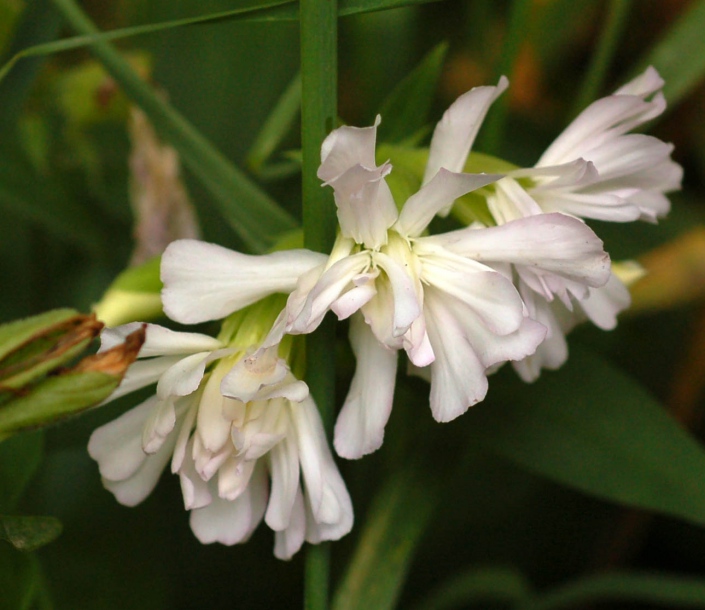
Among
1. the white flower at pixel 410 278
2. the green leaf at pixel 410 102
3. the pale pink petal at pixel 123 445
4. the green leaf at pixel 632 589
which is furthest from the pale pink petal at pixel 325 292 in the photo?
the green leaf at pixel 632 589

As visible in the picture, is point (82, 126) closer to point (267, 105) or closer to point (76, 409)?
point (267, 105)

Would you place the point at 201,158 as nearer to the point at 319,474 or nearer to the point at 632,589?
the point at 319,474

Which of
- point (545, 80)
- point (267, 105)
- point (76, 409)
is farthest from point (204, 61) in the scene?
point (76, 409)

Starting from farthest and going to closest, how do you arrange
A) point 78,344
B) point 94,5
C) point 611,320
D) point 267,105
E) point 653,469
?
1. point 94,5
2. point 267,105
3. point 653,469
4. point 611,320
5. point 78,344

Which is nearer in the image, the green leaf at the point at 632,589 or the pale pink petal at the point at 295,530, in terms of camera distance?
the pale pink petal at the point at 295,530

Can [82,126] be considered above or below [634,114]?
above

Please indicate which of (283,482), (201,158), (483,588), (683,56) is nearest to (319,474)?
(283,482)

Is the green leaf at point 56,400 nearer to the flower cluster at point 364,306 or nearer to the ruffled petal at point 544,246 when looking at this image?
the flower cluster at point 364,306
